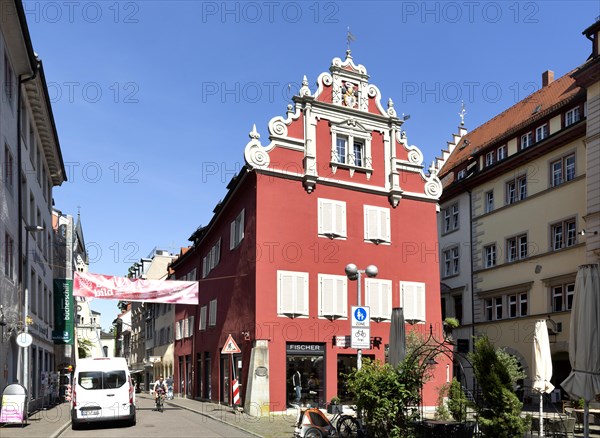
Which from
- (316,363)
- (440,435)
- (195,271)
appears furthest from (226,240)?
(440,435)

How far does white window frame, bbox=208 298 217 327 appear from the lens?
3373cm

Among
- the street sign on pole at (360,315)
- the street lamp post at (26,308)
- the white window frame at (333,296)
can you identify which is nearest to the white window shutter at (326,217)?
the white window frame at (333,296)

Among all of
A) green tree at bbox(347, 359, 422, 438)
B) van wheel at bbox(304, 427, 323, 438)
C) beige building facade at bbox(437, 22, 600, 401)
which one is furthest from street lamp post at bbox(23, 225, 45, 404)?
beige building facade at bbox(437, 22, 600, 401)

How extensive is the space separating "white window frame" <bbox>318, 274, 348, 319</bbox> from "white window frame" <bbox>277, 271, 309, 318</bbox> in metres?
0.77

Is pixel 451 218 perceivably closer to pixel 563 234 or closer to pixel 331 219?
pixel 563 234

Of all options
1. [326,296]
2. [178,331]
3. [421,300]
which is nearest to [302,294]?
[326,296]

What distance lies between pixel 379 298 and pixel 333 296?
2.35 m

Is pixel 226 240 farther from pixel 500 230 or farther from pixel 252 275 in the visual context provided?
pixel 500 230

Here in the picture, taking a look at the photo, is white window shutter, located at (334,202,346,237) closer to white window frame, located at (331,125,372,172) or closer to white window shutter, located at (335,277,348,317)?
white window frame, located at (331,125,372,172)

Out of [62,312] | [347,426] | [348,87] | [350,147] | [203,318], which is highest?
[348,87]

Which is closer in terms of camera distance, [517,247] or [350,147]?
[350,147]

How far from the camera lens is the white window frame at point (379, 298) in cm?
2853

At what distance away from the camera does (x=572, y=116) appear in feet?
109

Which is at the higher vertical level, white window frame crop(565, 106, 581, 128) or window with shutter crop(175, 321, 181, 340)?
white window frame crop(565, 106, 581, 128)
